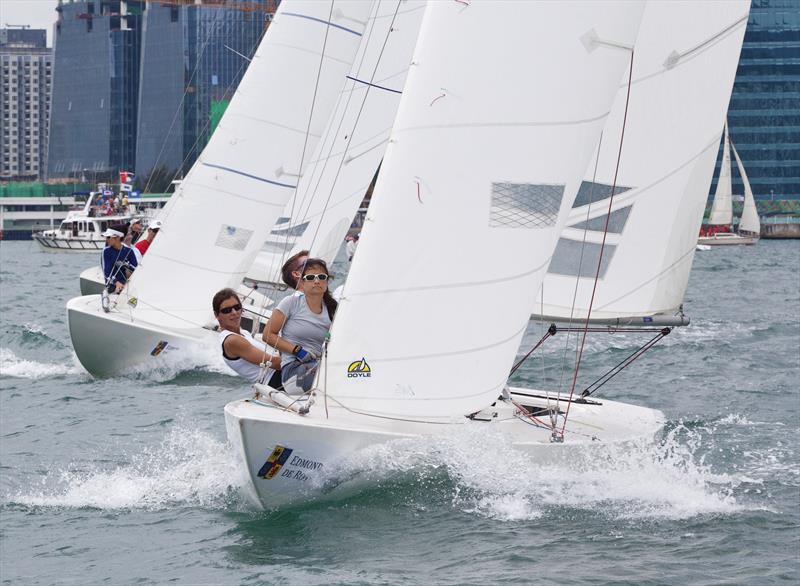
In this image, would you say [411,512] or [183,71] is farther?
[183,71]

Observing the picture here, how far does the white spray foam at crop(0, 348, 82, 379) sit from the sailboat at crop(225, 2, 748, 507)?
7.44 metres

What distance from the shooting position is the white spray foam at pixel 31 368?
47.5ft

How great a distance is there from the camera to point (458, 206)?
24.7ft

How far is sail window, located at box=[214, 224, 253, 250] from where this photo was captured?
14.5 m

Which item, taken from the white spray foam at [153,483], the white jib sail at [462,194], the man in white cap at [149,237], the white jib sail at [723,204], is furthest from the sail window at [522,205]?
the white jib sail at [723,204]

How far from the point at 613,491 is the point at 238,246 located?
744cm

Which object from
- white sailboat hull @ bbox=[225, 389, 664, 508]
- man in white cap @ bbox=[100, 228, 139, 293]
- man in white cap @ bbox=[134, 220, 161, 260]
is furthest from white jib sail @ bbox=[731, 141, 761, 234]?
white sailboat hull @ bbox=[225, 389, 664, 508]

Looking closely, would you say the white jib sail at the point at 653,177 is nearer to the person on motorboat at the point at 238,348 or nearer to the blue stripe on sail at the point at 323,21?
the person on motorboat at the point at 238,348

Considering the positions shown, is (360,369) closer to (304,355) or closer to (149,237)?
(304,355)

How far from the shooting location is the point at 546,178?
762cm

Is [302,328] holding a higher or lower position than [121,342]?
higher

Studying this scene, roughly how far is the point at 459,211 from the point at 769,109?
93.4 metres

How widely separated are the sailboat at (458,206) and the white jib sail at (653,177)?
3.56 feet

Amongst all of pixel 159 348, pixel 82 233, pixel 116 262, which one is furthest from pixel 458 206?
pixel 82 233
